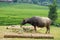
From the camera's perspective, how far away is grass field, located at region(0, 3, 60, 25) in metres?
11.2

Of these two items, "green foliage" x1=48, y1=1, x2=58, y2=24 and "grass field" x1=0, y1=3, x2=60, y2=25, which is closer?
"grass field" x1=0, y1=3, x2=60, y2=25

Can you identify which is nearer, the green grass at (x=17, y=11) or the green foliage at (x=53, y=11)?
the green grass at (x=17, y=11)

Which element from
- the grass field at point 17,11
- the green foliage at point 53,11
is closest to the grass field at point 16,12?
the grass field at point 17,11

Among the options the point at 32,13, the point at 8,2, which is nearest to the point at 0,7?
the point at 8,2

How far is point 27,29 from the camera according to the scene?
31.6 ft

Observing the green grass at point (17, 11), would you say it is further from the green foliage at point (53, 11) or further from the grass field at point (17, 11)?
the green foliage at point (53, 11)

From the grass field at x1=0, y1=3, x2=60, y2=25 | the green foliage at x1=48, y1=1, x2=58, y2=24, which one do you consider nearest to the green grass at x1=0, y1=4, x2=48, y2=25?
the grass field at x1=0, y1=3, x2=60, y2=25

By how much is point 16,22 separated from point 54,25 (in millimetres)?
1650

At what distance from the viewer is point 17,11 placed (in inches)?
442

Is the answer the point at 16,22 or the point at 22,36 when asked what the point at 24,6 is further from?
the point at 22,36

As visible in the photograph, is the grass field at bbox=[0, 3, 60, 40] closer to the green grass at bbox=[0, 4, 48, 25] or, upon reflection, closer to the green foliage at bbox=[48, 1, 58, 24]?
the green grass at bbox=[0, 4, 48, 25]

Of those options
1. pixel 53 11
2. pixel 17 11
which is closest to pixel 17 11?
pixel 17 11

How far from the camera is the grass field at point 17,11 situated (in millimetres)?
11195

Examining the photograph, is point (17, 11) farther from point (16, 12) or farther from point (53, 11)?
point (53, 11)
